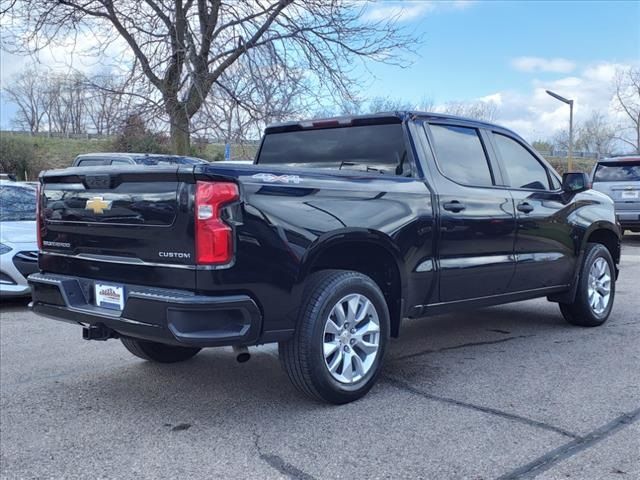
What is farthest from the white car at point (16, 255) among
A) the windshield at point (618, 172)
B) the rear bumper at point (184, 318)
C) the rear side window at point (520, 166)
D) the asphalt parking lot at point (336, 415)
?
the windshield at point (618, 172)

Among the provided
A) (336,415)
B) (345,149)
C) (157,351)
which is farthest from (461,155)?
(157,351)

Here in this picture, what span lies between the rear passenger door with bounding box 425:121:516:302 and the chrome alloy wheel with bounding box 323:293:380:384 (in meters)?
0.80

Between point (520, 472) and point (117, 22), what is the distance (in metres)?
17.1

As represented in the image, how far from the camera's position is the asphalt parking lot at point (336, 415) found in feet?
11.1

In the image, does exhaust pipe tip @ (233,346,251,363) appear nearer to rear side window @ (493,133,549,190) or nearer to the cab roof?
the cab roof

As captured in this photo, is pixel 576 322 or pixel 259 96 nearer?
pixel 576 322

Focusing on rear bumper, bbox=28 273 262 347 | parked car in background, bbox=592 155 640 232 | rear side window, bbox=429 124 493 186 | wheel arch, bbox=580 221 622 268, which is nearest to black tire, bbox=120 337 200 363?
rear bumper, bbox=28 273 262 347

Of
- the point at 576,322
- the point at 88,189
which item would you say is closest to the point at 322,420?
the point at 88,189

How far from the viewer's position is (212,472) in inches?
130

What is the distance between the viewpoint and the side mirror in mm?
6207

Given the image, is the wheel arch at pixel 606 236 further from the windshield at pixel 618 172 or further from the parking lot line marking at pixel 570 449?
the windshield at pixel 618 172

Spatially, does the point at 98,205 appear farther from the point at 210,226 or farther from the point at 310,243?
the point at 310,243

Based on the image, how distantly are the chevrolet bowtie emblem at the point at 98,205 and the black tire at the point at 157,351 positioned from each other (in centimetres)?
134

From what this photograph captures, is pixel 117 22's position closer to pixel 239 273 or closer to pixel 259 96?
pixel 259 96
